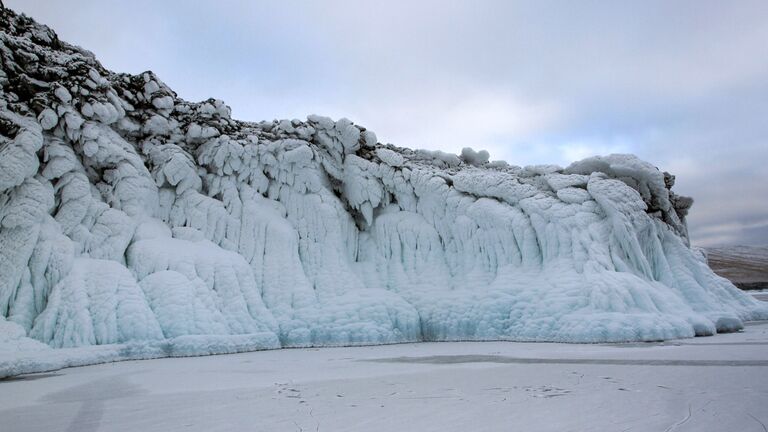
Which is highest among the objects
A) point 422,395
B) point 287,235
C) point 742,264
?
point 742,264

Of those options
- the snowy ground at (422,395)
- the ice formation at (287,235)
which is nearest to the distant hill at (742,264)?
the ice formation at (287,235)

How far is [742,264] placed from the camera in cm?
8469

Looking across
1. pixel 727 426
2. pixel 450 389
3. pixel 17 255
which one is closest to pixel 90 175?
pixel 17 255

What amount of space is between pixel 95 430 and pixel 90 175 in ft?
46.6

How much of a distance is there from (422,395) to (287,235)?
13370mm

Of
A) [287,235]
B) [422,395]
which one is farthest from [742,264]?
[422,395]

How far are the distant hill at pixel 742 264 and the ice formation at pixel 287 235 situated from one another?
4464 cm

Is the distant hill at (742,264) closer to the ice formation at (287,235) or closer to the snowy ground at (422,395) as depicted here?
the ice formation at (287,235)

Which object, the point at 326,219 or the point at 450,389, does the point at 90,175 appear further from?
the point at 450,389

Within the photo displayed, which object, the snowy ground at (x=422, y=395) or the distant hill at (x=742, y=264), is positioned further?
the distant hill at (x=742, y=264)

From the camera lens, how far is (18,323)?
13.0 metres

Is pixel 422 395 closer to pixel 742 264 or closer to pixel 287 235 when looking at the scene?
pixel 287 235

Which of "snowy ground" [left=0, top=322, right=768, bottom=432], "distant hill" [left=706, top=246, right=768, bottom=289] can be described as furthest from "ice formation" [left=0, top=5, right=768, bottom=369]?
"distant hill" [left=706, top=246, right=768, bottom=289]

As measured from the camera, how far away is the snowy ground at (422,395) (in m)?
5.09
